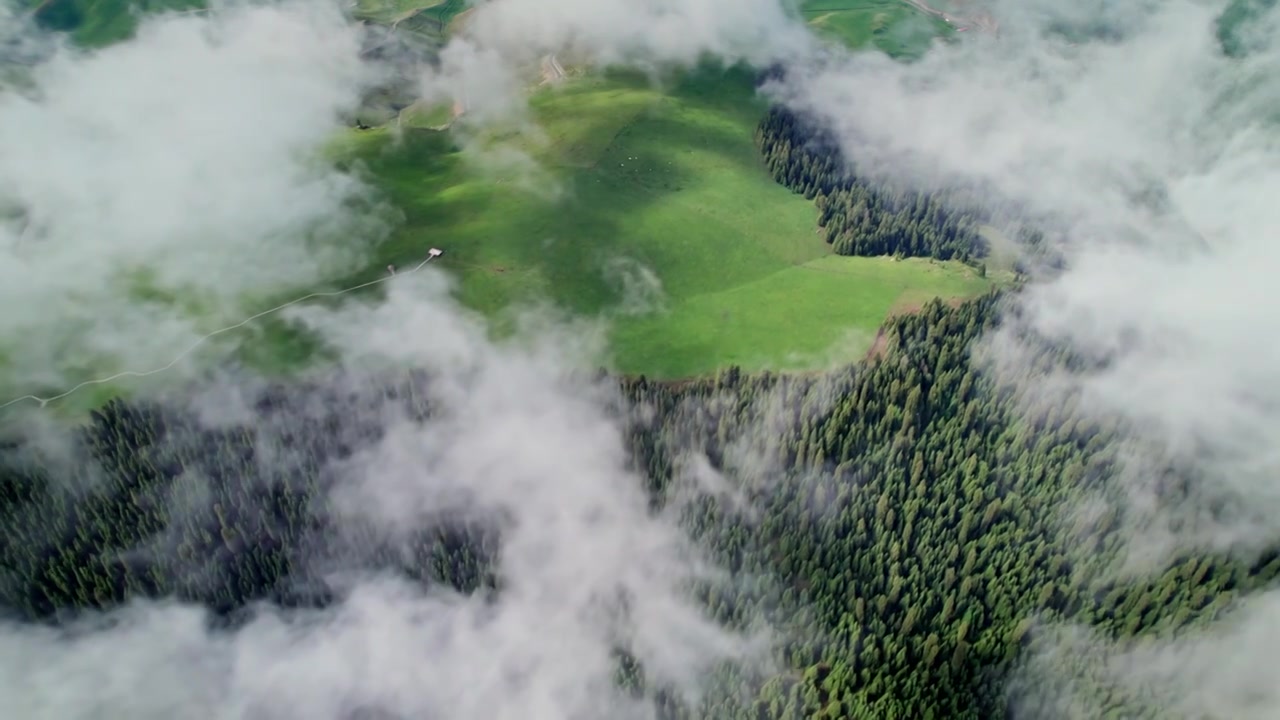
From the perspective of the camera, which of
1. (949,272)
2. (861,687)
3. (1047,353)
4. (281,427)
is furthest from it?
(949,272)

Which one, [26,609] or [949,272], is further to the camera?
[949,272]

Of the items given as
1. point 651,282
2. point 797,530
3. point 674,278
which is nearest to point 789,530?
point 797,530

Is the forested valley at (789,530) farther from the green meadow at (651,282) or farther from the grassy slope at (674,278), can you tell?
the grassy slope at (674,278)

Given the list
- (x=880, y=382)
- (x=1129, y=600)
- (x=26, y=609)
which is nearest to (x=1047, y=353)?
(x=880, y=382)

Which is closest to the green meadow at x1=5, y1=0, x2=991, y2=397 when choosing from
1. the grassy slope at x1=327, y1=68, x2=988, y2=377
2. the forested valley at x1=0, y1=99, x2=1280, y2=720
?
the grassy slope at x1=327, y1=68, x2=988, y2=377

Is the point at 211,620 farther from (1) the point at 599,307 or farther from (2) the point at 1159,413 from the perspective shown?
(2) the point at 1159,413

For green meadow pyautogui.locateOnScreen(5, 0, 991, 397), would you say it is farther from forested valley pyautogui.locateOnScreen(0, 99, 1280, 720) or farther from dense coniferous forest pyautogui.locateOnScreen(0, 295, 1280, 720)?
dense coniferous forest pyautogui.locateOnScreen(0, 295, 1280, 720)

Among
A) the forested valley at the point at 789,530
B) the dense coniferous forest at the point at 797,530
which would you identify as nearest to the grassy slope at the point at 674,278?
the forested valley at the point at 789,530
